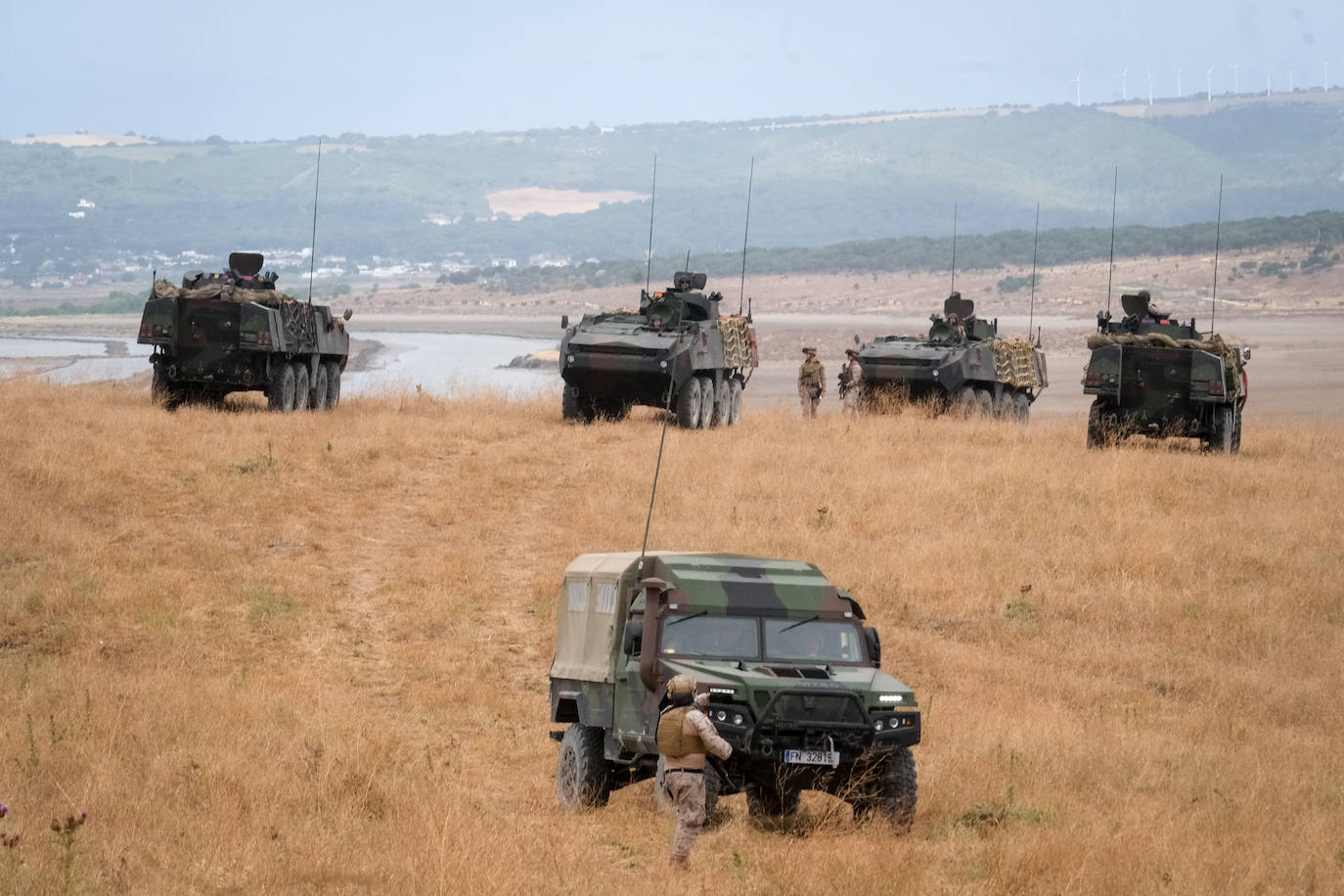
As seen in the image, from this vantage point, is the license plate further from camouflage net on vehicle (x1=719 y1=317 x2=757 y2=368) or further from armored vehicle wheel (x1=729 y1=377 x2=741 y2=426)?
armored vehicle wheel (x1=729 y1=377 x2=741 y2=426)

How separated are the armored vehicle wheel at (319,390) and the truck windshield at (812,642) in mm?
19006

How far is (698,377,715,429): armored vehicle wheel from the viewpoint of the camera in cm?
2883

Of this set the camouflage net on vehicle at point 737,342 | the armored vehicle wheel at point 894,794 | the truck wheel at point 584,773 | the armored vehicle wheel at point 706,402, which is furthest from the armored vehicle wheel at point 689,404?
the armored vehicle wheel at point 894,794

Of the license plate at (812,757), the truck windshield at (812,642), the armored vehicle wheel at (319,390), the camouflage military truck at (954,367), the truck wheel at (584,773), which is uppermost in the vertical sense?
the camouflage military truck at (954,367)

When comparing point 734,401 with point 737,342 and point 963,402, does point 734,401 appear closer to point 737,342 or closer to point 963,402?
point 737,342

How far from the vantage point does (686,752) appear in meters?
9.62

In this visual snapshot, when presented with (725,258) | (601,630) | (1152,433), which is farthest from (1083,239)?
(601,630)

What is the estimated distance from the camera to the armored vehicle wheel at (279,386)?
2717 centimetres

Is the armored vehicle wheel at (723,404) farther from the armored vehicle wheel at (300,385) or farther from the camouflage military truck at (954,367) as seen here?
the armored vehicle wheel at (300,385)

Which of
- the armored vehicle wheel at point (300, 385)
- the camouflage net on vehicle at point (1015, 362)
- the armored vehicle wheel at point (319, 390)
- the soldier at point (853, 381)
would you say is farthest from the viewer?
the camouflage net on vehicle at point (1015, 362)

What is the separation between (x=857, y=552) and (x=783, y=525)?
4.17 feet

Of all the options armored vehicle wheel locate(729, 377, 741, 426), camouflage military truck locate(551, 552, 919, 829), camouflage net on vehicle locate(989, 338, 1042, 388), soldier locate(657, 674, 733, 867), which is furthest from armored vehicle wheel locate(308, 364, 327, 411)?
soldier locate(657, 674, 733, 867)

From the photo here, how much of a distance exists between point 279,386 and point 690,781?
18910 millimetres

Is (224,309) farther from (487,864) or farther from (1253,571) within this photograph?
(487,864)
